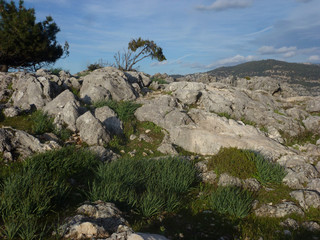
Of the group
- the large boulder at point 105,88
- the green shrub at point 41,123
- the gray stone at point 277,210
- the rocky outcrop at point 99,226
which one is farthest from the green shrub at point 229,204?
the large boulder at point 105,88

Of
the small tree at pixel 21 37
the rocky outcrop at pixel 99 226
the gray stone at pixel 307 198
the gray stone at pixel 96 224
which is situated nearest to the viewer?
the rocky outcrop at pixel 99 226

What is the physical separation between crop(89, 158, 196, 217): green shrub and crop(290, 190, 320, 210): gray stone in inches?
134

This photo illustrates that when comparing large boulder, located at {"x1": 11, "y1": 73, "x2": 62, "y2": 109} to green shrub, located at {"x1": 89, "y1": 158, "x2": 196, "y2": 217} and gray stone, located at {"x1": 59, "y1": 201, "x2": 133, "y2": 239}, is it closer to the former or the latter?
green shrub, located at {"x1": 89, "y1": 158, "x2": 196, "y2": 217}

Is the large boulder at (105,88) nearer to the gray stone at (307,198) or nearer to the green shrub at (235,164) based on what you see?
the green shrub at (235,164)

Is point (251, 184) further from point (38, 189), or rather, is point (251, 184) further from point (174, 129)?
point (38, 189)

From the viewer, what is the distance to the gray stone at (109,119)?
12828 millimetres

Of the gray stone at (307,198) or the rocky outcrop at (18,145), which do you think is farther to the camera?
the rocky outcrop at (18,145)

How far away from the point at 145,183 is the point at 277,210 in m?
4.07

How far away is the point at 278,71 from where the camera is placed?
526 feet

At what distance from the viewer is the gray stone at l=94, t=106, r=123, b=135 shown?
1283 centimetres

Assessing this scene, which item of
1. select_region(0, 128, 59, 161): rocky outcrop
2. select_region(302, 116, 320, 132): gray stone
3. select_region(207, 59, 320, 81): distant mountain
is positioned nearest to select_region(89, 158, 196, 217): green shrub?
select_region(0, 128, 59, 161): rocky outcrop

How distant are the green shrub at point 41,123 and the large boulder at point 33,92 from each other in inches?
79.3

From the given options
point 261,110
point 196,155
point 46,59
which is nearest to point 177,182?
point 196,155

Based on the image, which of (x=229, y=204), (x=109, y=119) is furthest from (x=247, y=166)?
(x=109, y=119)
